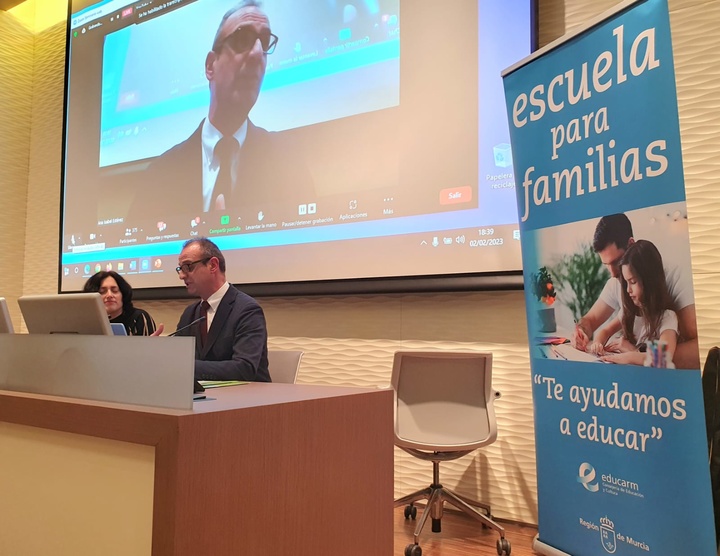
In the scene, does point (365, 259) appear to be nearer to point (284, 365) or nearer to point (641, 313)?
point (284, 365)

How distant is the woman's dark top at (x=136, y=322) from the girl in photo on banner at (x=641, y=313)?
2.44 m

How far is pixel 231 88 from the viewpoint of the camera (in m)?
3.97

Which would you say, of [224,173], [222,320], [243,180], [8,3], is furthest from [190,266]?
[8,3]

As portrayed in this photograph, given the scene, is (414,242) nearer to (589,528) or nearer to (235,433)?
(589,528)

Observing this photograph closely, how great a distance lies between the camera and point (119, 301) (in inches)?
133

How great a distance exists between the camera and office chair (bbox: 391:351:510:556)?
2703 mm

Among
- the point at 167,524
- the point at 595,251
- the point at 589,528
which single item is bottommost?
the point at 589,528

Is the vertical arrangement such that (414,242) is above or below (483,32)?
below

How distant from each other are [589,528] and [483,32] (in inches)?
91.7

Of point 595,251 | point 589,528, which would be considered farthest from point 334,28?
point 589,528

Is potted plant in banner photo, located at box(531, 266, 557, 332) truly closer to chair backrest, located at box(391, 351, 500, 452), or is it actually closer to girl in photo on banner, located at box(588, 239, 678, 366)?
girl in photo on banner, located at box(588, 239, 678, 366)

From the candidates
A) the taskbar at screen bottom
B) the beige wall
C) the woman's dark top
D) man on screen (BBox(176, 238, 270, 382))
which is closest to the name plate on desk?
man on screen (BBox(176, 238, 270, 382))

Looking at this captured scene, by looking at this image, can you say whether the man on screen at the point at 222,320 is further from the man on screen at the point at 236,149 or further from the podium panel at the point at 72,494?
the man on screen at the point at 236,149

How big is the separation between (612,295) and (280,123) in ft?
8.07
